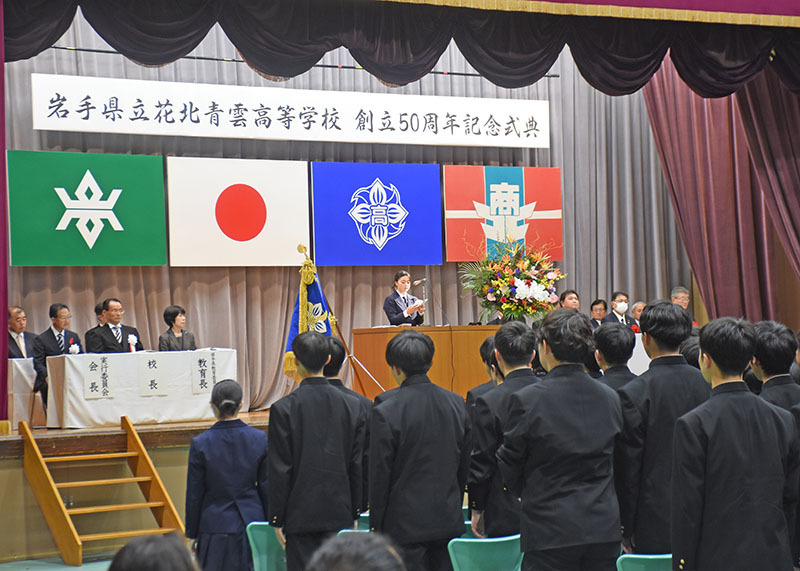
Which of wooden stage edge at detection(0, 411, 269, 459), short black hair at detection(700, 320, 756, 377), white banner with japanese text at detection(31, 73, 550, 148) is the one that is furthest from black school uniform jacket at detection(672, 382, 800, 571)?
white banner with japanese text at detection(31, 73, 550, 148)

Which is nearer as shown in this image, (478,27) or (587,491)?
(587,491)

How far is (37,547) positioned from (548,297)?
3679 millimetres

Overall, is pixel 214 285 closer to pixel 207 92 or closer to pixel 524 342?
pixel 207 92

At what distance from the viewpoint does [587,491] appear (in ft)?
8.98

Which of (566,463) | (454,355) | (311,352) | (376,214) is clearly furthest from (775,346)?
(376,214)

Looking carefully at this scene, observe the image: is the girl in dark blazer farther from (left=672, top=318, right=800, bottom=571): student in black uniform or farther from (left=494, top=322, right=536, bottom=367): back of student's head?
(left=672, top=318, right=800, bottom=571): student in black uniform

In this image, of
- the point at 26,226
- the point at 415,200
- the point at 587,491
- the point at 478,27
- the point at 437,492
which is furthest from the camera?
the point at 415,200

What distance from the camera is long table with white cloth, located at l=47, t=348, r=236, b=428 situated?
6453 mm

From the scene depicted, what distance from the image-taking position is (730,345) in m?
2.47

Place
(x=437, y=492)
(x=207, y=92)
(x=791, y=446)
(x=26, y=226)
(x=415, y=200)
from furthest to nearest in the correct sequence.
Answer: (x=415, y=200), (x=207, y=92), (x=26, y=226), (x=437, y=492), (x=791, y=446)

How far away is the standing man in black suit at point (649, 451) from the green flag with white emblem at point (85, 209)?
6365 mm

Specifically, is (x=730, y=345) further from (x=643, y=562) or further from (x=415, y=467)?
(x=415, y=467)

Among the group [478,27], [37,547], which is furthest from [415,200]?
[37,547]

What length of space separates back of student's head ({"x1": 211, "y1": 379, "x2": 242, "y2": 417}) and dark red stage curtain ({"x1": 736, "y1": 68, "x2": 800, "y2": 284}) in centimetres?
577
